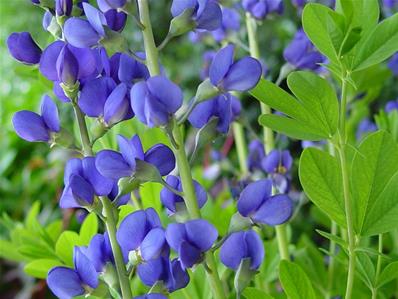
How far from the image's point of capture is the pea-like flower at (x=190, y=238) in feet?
1.51

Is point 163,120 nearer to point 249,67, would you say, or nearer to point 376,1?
point 249,67

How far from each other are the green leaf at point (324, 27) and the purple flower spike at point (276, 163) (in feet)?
0.96

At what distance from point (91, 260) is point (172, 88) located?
A: 0.14m

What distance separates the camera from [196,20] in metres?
0.52

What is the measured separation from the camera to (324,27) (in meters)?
0.49

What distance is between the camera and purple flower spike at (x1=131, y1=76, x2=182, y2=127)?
450mm

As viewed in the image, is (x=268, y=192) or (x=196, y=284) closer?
(x=268, y=192)

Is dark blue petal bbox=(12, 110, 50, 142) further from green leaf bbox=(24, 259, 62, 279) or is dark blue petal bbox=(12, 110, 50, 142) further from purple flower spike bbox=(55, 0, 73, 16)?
green leaf bbox=(24, 259, 62, 279)

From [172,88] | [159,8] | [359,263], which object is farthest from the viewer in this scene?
[159,8]

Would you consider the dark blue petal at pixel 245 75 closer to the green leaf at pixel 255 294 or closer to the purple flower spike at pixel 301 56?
the green leaf at pixel 255 294

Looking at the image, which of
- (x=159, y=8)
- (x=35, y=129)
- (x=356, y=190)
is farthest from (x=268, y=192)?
(x=159, y=8)

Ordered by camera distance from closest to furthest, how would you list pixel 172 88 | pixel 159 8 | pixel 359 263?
pixel 172 88
pixel 359 263
pixel 159 8

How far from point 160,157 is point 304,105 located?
11cm

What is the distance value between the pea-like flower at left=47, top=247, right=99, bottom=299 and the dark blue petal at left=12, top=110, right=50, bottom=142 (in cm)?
9
